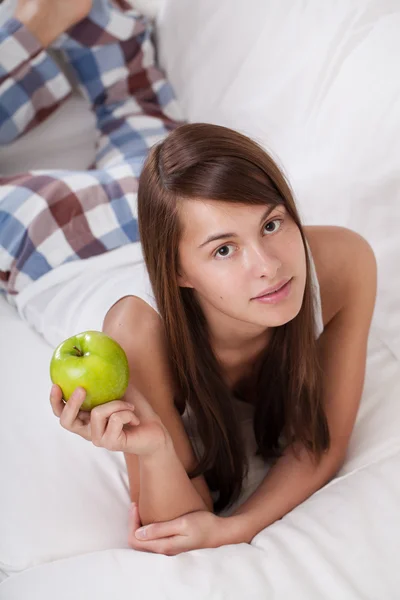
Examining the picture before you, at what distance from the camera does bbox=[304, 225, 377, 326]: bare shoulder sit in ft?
4.33

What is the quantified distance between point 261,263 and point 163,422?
0.34 meters

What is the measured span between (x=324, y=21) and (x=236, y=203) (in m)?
0.96

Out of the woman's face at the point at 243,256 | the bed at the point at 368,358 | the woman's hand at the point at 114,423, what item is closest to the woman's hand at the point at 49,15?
the bed at the point at 368,358

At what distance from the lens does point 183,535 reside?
112 centimetres

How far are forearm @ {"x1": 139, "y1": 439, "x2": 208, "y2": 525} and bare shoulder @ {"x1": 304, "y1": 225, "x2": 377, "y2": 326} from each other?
45 cm

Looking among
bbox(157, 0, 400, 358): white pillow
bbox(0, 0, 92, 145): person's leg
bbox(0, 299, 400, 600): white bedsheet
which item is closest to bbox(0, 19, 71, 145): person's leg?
bbox(0, 0, 92, 145): person's leg

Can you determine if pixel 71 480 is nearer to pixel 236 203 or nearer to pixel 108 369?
pixel 108 369

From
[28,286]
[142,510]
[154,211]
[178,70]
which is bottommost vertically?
[142,510]

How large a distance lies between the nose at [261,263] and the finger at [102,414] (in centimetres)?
28

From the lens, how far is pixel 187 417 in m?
1.32

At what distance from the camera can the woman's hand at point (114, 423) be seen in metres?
1.00

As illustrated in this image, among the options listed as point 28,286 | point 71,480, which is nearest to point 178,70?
point 28,286

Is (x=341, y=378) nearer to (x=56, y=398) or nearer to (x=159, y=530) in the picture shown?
(x=159, y=530)

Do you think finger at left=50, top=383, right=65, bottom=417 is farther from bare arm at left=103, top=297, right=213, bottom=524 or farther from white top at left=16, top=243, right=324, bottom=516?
white top at left=16, top=243, right=324, bottom=516
